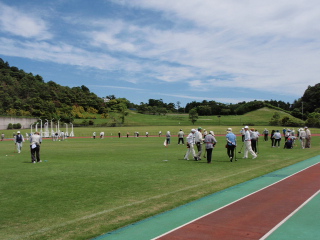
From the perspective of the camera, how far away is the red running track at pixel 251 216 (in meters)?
6.26

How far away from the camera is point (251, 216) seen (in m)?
7.45

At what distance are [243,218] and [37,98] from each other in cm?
11911

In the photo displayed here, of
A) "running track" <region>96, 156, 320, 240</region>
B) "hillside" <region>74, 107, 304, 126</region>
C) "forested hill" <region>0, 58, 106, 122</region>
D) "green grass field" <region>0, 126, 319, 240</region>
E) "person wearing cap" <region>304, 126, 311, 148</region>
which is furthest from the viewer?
"forested hill" <region>0, 58, 106, 122</region>

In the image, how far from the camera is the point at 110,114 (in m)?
141

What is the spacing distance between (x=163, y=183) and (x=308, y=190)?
479 centimetres

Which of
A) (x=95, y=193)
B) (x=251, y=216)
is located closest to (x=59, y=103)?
(x=95, y=193)

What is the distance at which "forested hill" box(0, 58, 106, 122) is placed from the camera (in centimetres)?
11175

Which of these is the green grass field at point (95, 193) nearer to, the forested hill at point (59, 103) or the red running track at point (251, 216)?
the red running track at point (251, 216)

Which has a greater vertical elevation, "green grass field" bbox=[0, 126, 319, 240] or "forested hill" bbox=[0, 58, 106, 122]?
"forested hill" bbox=[0, 58, 106, 122]

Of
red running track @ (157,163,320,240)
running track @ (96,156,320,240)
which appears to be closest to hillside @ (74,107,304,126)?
red running track @ (157,163,320,240)

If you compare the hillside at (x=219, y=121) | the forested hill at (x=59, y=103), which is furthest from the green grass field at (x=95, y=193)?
the forested hill at (x=59, y=103)

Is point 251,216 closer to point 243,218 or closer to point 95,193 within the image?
point 243,218

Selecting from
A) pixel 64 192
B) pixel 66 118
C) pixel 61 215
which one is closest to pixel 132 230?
pixel 61 215

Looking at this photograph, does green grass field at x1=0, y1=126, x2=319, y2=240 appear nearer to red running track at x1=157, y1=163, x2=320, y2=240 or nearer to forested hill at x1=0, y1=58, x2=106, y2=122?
red running track at x1=157, y1=163, x2=320, y2=240
